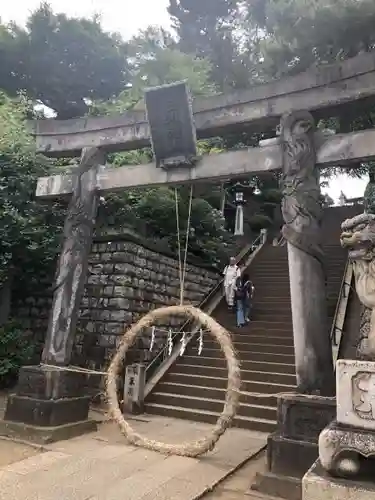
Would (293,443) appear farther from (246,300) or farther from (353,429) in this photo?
(246,300)

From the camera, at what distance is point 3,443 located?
549 cm

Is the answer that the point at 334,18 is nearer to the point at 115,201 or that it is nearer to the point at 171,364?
the point at 115,201

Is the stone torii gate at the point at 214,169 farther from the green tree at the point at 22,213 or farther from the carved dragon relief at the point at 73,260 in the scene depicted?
the green tree at the point at 22,213

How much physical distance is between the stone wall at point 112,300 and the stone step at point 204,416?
149 centimetres

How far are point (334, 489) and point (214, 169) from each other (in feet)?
14.3

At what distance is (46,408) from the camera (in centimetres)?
582

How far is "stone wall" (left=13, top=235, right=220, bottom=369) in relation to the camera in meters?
9.00

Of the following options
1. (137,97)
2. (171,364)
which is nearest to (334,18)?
(137,97)

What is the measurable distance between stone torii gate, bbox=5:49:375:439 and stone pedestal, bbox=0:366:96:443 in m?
0.01

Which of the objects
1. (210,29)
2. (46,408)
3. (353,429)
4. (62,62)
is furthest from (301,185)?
(210,29)

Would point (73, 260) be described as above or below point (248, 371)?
above

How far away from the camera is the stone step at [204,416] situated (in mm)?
6766

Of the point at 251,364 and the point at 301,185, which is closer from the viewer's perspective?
the point at 301,185

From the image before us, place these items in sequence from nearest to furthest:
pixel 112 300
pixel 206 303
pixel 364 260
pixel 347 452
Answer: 1. pixel 347 452
2. pixel 364 260
3. pixel 112 300
4. pixel 206 303
